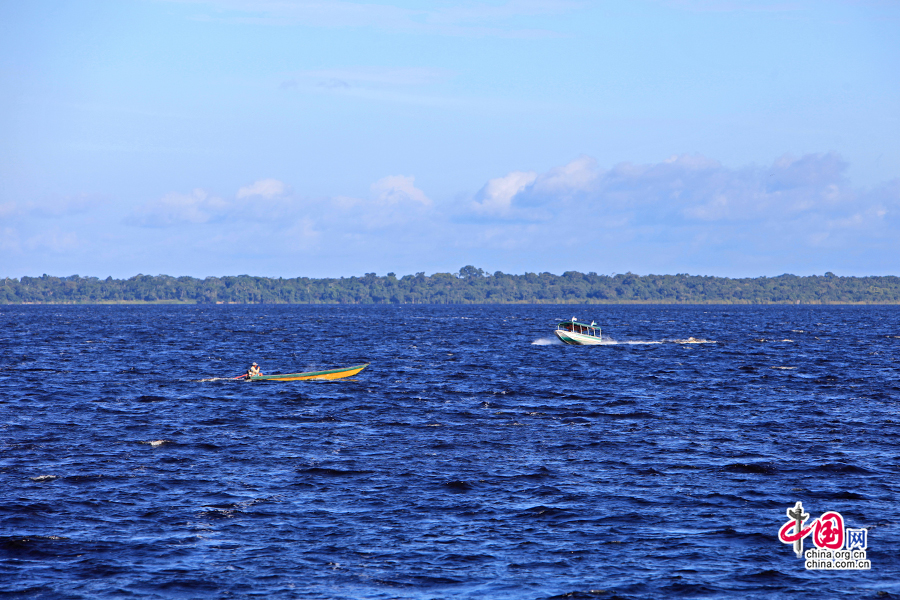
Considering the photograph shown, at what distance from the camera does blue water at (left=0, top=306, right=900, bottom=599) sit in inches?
813

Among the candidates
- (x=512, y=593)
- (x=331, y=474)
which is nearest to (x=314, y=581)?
(x=512, y=593)

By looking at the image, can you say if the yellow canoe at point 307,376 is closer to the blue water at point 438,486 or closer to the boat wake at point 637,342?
the blue water at point 438,486

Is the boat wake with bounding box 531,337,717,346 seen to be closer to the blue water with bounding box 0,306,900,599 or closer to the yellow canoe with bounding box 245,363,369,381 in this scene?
the blue water with bounding box 0,306,900,599

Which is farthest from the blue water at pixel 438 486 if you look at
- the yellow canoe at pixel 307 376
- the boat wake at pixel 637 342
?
the boat wake at pixel 637 342

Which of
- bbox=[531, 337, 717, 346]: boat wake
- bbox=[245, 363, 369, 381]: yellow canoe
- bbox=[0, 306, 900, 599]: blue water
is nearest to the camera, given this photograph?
bbox=[0, 306, 900, 599]: blue water

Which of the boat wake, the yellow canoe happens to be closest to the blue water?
the yellow canoe

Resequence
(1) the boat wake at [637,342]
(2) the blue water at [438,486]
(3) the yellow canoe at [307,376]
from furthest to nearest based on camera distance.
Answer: (1) the boat wake at [637,342] < (3) the yellow canoe at [307,376] < (2) the blue water at [438,486]

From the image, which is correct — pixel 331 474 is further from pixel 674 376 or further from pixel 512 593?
pixel 674 376

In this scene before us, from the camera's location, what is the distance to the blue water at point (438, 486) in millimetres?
20656

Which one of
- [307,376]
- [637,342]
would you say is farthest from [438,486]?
[637,342]

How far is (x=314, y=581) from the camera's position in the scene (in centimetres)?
2022

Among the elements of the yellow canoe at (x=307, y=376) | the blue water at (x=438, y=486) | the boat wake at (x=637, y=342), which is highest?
the boat wake at (x=637, y=342)

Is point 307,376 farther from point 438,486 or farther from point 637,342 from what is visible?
point 637,342

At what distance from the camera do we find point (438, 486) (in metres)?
28.9
